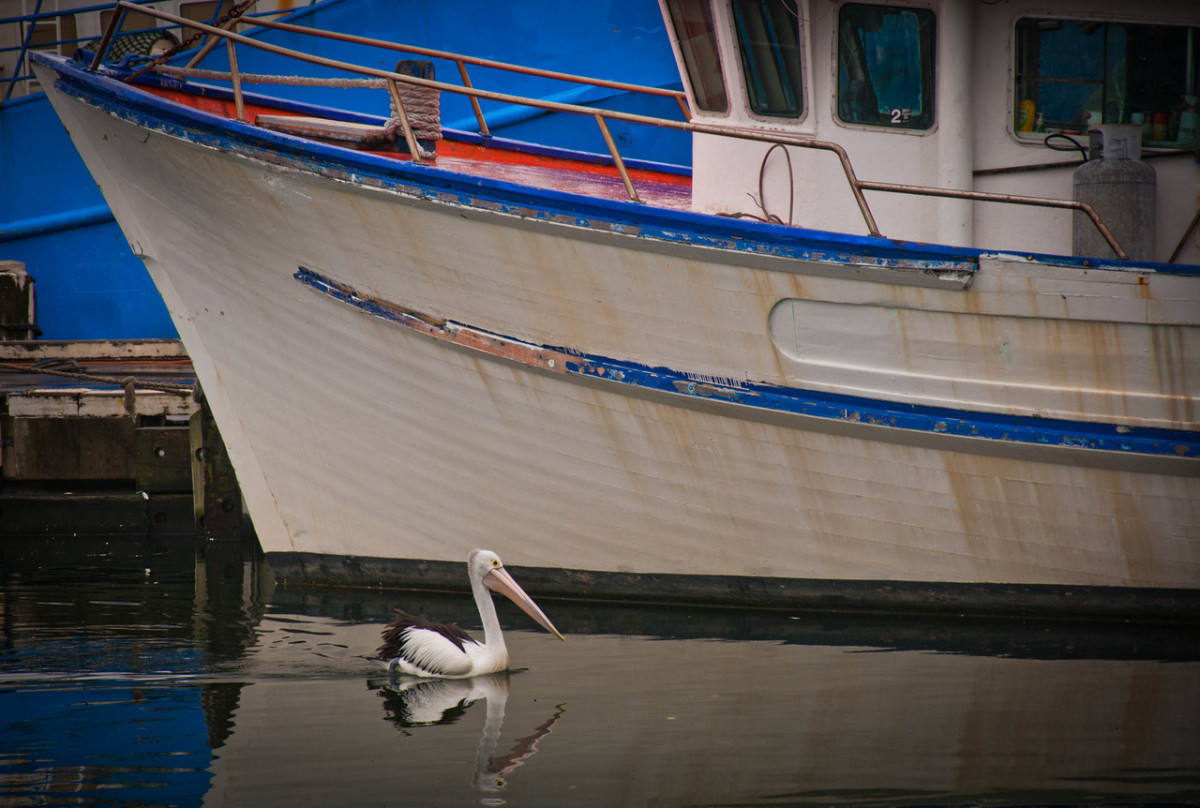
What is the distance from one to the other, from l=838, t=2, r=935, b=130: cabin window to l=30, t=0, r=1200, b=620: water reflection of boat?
17mm

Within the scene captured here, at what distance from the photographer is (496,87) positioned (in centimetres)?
1128

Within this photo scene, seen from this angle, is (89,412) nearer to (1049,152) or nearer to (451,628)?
(451,628)

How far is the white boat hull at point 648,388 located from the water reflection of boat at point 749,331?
0.05 feet

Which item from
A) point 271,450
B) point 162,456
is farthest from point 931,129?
point 162,456

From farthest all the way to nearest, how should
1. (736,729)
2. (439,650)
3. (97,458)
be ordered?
(97,458) → (439,650) → (736,729)

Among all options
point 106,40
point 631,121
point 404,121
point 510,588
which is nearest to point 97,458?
point 106,40

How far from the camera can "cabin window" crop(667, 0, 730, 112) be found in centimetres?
680

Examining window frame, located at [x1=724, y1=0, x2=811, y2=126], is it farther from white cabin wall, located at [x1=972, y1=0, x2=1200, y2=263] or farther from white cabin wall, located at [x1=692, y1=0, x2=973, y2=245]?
white cabin wall, located at [x1=972, y1=0, x2=1200, y2=263]

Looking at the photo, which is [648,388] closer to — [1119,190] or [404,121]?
[404,121]

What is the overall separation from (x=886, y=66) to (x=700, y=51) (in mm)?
1045

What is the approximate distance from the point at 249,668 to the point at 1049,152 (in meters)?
4.89

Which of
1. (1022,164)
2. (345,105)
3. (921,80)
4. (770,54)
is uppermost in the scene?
(345,105)

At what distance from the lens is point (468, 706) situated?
5.16m

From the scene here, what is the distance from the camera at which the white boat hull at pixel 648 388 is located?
20.3ft
